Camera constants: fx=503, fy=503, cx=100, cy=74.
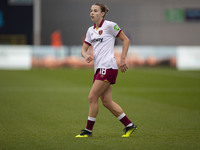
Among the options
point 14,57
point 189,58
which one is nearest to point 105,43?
point 14,57

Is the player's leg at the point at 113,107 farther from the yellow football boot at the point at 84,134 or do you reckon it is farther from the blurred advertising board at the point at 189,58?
the blurred advertising board at the point at 189,58

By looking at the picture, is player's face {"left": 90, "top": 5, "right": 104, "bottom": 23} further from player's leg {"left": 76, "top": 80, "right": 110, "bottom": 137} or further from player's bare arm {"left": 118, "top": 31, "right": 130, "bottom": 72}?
player's leg {"left": 76, "top": 80, "right": 110, "bottom": 137}

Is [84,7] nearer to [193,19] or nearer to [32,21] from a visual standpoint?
[32,21]

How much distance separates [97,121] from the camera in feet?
31.8

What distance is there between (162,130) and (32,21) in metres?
35.6

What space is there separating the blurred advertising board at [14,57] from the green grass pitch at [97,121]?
14.2 m

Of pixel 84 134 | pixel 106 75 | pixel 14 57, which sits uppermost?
pixel 106 75

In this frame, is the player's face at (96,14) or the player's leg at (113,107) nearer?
the player's face at (96,14)

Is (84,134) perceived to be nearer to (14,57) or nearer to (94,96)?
(94,96)

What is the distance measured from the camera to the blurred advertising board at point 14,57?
31.2 m

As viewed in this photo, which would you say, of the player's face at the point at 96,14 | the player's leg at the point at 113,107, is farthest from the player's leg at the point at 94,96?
the player's face at the point at 96,14

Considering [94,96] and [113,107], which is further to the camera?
[113,107]

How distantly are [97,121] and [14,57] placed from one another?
22720 millimetres

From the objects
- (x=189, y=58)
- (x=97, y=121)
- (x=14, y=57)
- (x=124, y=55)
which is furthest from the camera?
(x=189, y=58)
